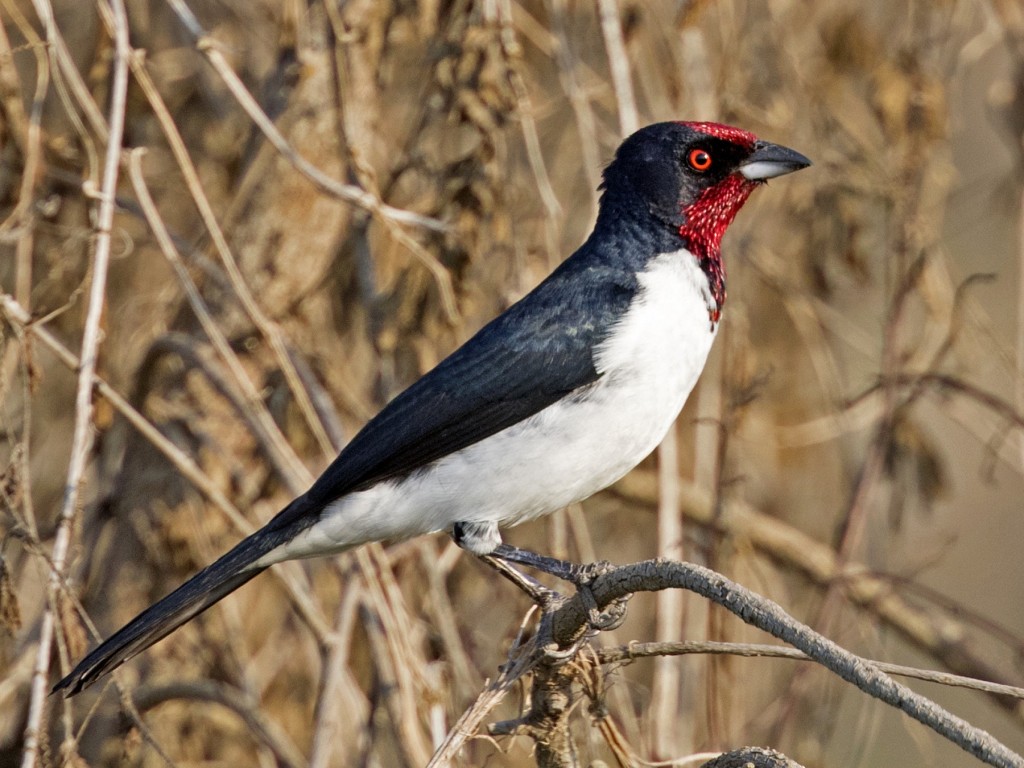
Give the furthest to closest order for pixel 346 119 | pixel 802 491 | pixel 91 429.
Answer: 1. pixel 802 491
2. pixel 346 119
3. pixel 91 429

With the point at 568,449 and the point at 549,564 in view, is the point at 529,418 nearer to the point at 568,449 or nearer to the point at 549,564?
the point at 568,449

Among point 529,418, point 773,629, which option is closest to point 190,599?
point 529,418

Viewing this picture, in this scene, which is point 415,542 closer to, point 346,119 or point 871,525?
point 346,119

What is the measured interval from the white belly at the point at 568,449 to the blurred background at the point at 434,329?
0.40 metres

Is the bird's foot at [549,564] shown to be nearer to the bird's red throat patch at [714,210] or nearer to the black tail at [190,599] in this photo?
the black tail at [190,599]

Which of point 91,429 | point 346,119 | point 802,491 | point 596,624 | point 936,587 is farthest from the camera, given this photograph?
point 936,587

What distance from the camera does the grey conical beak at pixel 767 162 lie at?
3.58 m

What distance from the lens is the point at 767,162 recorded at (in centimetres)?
360

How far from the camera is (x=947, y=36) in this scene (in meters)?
4.46

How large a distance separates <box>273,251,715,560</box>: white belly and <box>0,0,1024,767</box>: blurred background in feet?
Answer: 1.31

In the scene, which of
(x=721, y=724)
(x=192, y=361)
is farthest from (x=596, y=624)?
(x=192, y=361)

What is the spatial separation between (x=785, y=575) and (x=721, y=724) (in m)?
1.10

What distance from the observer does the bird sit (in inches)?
127

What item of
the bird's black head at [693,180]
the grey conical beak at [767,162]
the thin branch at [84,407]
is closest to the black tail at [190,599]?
the thin branch at [84,407]
